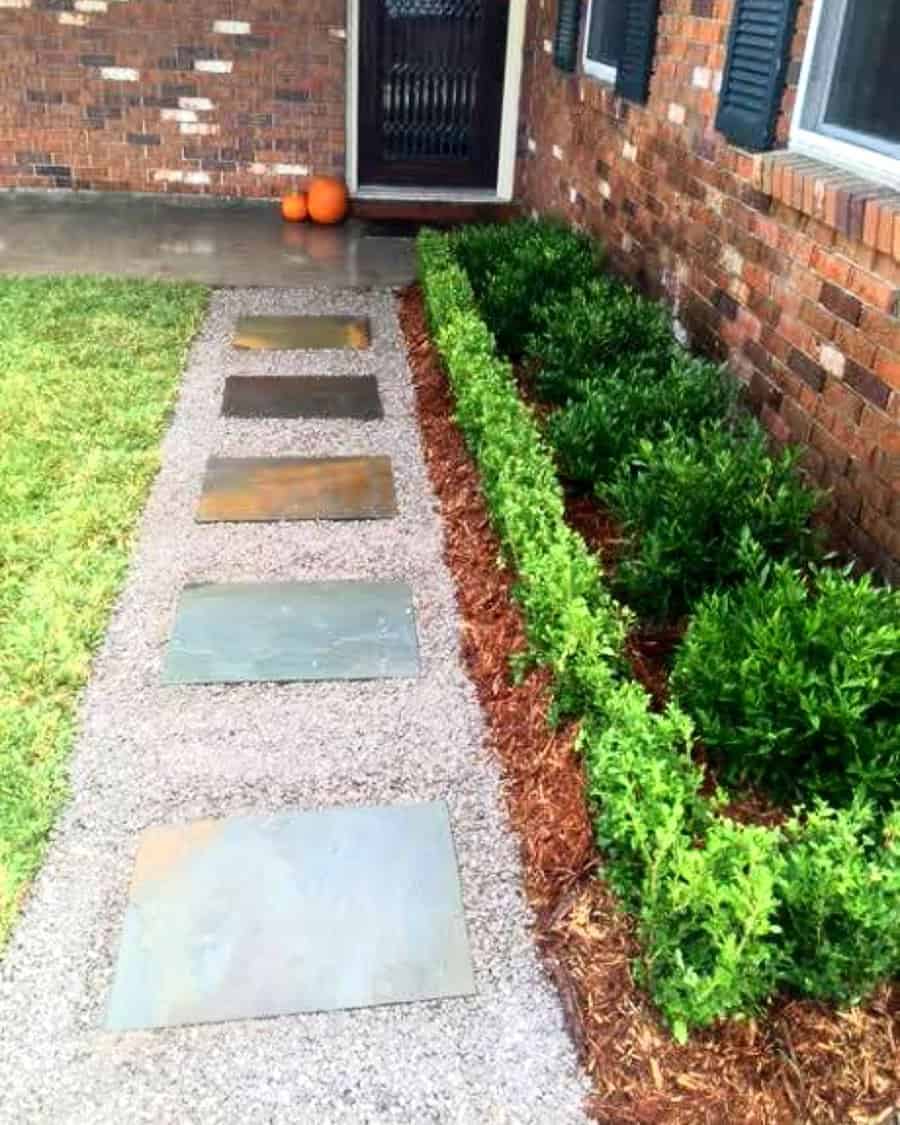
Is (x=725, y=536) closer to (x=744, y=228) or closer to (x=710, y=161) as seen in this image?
(x=744, y=228)

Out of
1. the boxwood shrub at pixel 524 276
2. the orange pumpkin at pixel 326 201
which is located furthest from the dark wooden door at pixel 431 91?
the boxwood shrub at pixel 524 276

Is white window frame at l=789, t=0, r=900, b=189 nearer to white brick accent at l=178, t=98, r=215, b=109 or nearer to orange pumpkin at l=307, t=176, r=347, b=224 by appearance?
orange pumpkin at l=307, t=176, r=347, b=224

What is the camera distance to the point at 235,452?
408 centimetres

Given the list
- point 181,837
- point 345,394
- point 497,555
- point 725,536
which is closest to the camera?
point 181,837

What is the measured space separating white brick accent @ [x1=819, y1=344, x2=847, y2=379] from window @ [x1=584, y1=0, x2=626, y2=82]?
2480 millimetres

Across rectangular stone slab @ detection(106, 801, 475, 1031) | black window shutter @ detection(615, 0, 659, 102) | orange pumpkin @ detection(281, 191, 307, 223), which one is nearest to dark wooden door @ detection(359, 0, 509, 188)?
orange pumpkin @ detection(281, 191, 307, 223)

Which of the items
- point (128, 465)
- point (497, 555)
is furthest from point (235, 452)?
point (497, 555)

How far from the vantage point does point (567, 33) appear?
5691 millimetres

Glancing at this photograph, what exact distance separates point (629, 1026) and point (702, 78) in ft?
10.5

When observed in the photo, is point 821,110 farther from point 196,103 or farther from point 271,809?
point 196,103

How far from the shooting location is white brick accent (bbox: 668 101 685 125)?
3920mm

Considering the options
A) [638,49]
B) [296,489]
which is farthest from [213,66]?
[296,489]

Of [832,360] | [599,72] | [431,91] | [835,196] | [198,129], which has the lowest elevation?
[198,129]

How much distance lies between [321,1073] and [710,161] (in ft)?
10.4
